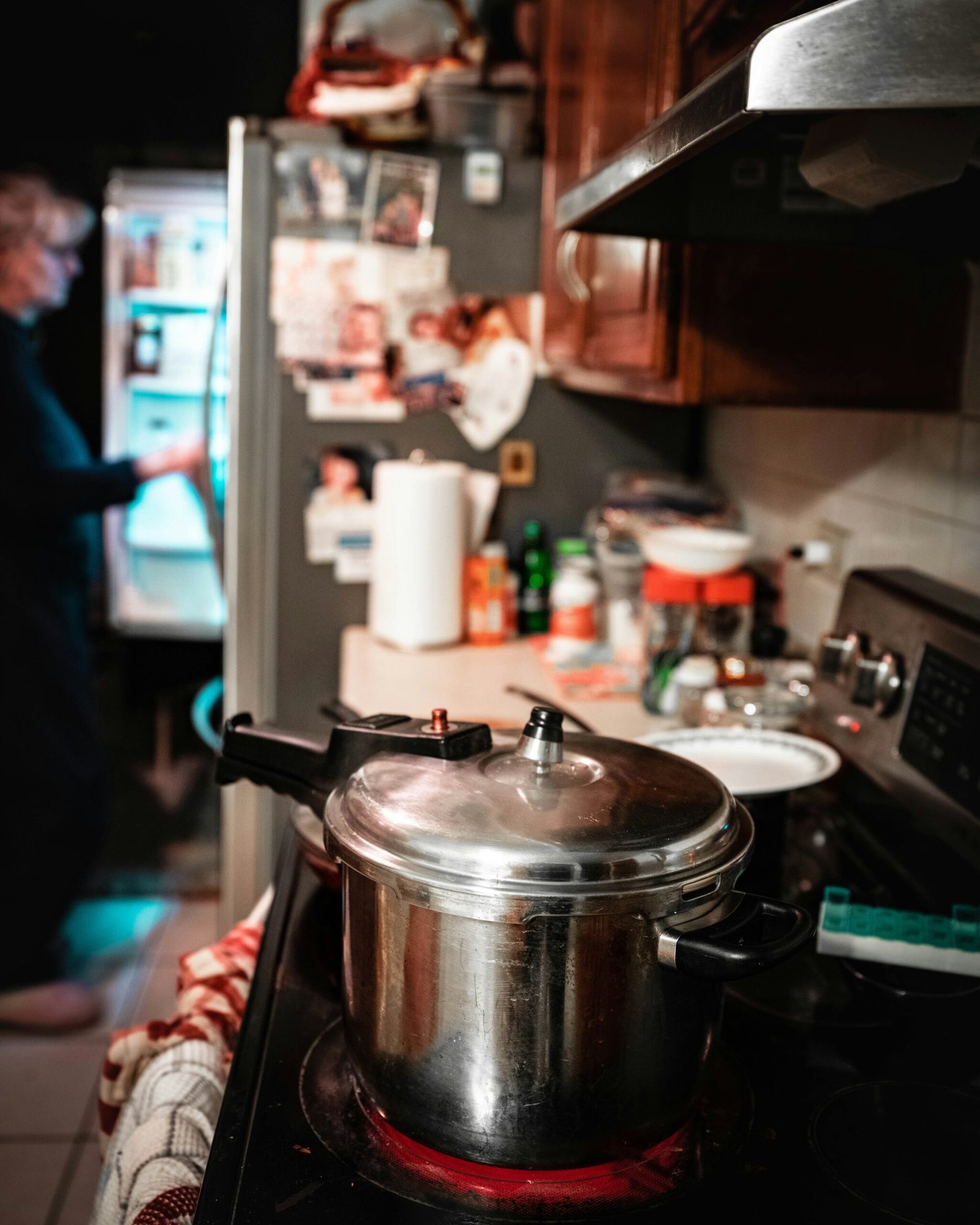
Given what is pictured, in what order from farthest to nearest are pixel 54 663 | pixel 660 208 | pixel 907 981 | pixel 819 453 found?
pixel 54 663
pixel 819 453
pixel 660 208
pixel 907 981

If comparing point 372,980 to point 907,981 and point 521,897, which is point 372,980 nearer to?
point 521,897

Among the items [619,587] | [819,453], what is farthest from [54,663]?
[819,453]

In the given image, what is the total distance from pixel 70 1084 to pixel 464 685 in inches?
51.7

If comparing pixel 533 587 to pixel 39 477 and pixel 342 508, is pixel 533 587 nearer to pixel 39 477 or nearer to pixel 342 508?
Result: pixel 342 508

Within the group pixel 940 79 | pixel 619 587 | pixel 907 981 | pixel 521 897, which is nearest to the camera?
pixel 940 79

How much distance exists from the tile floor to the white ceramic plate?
1512mm

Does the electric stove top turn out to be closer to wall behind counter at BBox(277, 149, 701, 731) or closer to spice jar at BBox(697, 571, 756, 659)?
spice jar at BBox(697, 571, 756, 659)

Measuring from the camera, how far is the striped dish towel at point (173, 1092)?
0.82 meters

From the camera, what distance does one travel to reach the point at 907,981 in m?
0.99

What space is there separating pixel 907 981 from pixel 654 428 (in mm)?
1700

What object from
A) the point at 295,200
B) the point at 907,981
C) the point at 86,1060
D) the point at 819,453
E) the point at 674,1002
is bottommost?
the point at 86,1060

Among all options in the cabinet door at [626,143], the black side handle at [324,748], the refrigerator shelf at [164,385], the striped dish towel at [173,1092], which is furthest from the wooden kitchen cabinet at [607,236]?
the refrigerator shelf at [164,385]

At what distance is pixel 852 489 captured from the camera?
1.81 metres

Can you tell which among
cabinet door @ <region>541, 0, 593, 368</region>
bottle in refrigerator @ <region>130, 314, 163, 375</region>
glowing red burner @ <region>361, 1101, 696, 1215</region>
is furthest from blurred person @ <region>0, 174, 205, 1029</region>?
glowing red burner @ <region>361, 1101, 696, 1215</region>
